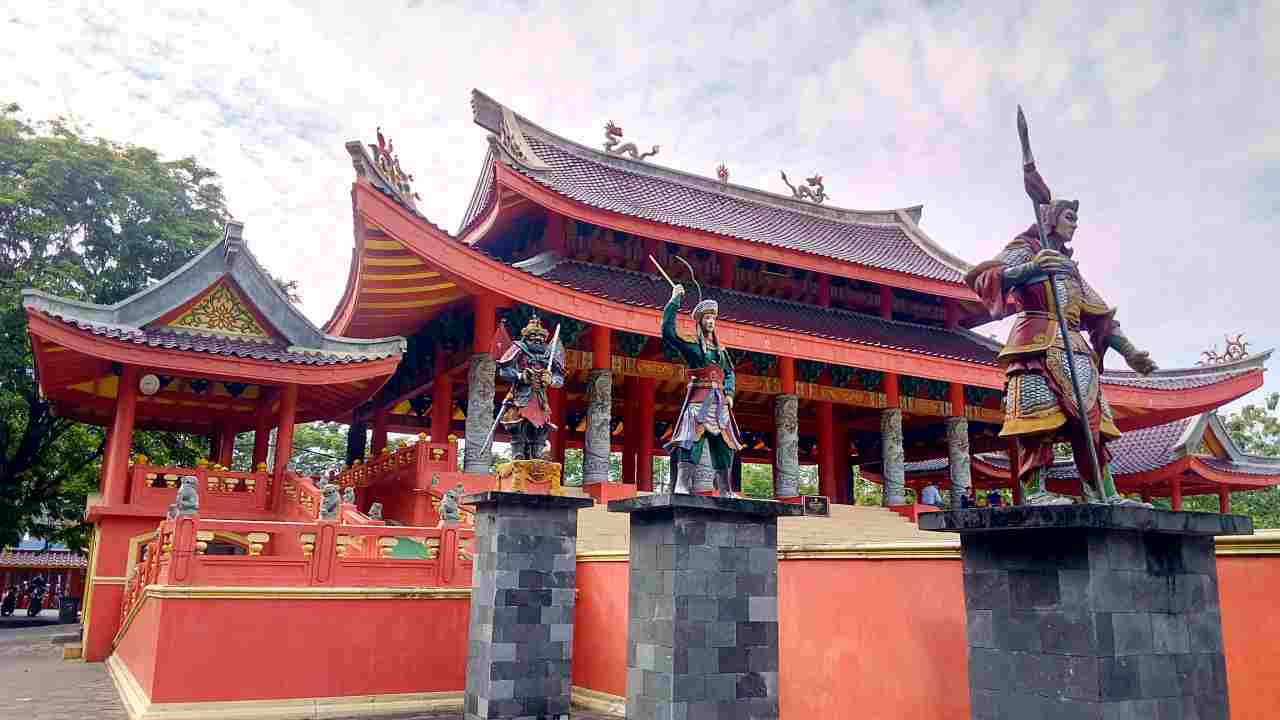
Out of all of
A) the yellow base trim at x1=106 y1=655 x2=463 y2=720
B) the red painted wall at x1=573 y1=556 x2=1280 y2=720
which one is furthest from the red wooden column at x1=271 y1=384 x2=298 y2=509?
the red painted wall at x1=573 y1=556 x2=1280 y2=720

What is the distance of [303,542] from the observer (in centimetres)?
1090

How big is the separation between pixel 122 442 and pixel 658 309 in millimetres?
9724

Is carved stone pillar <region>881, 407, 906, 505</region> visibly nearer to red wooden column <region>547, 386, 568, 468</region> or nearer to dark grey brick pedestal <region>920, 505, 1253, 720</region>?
red wooden column <region>547, 386, 568, 468</region>

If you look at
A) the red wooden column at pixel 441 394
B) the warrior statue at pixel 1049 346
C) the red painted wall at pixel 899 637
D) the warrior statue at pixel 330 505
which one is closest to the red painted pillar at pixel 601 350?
the red wooden column at pixel 441 394

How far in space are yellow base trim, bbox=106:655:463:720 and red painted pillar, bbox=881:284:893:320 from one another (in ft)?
55.1

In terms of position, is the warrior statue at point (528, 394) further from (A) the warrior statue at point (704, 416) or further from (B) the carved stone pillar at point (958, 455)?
(B) the carved stone pillar at point (958, 455)

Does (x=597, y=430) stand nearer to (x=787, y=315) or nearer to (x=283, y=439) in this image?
(x=283, y=439)

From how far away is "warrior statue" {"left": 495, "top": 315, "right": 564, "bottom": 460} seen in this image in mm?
10156

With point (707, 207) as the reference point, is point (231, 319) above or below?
below

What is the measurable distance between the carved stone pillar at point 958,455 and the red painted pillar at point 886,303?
3.32m

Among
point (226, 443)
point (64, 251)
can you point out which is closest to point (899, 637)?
point (226, 443)

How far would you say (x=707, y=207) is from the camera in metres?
25.4

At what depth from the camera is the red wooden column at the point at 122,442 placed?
564 inches

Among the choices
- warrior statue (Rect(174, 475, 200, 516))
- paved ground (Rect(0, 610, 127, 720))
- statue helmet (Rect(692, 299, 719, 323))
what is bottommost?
paved ground (Rect(0, 610, 127, 720))
